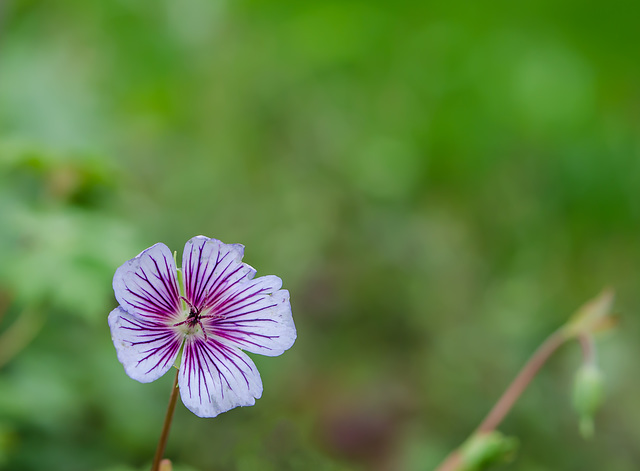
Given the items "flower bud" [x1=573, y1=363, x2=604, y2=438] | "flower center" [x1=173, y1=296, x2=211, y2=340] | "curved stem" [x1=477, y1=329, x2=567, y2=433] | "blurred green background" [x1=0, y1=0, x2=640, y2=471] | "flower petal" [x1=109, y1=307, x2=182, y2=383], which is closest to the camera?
"flower petal" [x1=109, y1=307, x2=182, y2=383]

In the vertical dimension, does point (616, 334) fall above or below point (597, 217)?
below

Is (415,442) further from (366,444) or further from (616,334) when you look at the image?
(616,334)

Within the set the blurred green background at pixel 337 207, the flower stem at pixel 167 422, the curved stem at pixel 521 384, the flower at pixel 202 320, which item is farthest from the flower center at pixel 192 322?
the curved stem at pixel 521 384

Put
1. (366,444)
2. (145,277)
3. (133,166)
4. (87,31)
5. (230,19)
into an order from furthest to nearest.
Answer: (230,19), (87,31), (133,166), (366,444), (145,277)

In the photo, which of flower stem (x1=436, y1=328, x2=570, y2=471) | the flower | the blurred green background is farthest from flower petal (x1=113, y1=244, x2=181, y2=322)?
Result: flower stem (x1=436, y1=328, x2=570, y2=471)

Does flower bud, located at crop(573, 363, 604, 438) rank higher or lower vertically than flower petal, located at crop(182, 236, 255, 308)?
higher

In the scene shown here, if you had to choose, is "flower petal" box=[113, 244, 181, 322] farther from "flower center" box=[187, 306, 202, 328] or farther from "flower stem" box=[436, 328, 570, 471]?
"flower stem" box=[436, 328, 570, 471]

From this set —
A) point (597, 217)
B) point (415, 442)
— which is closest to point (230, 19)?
point (597, 217)

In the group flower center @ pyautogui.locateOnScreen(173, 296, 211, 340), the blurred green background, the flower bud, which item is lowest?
flower center @ pyautogui.locateOnScreen(173, 296, 211, 340)
